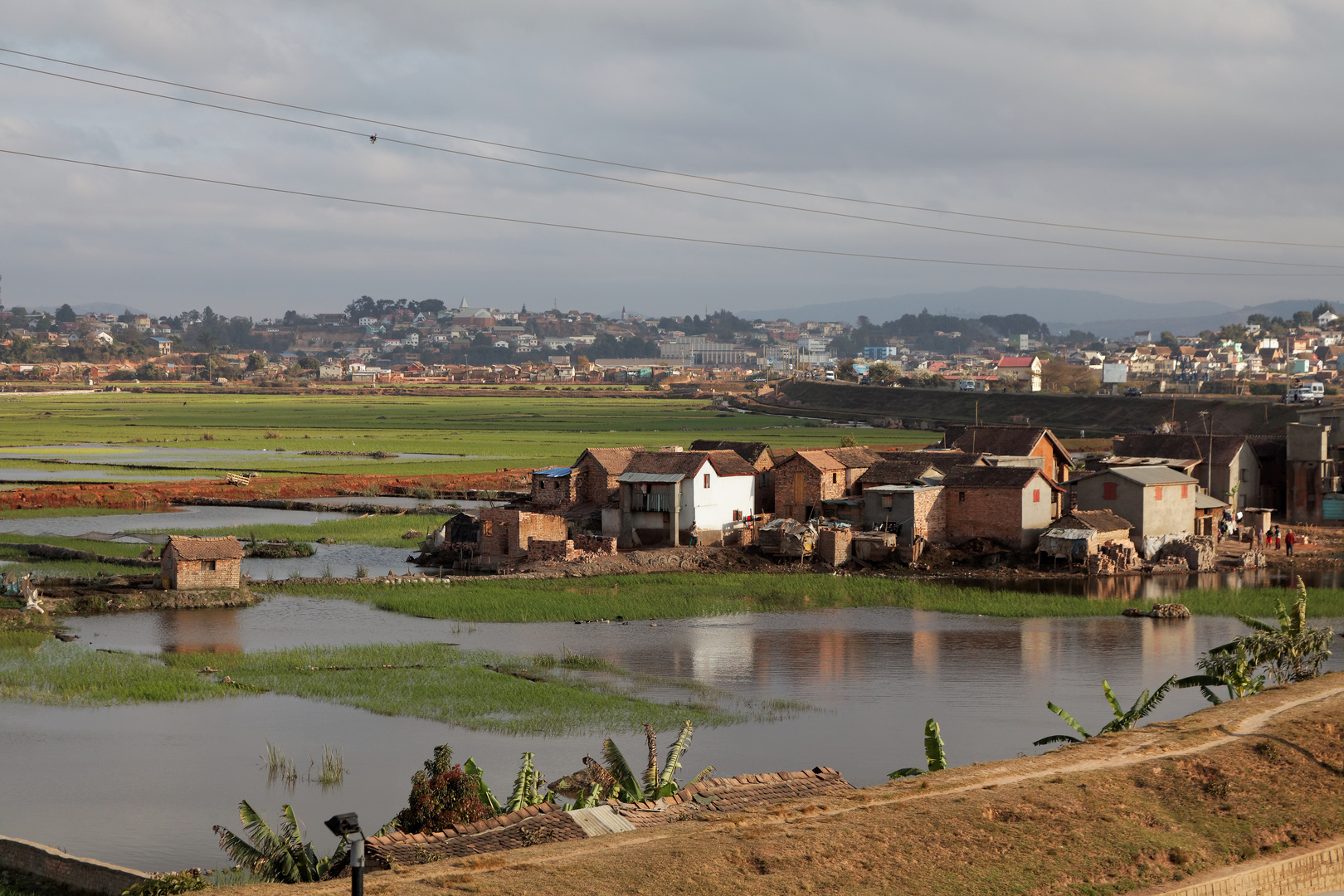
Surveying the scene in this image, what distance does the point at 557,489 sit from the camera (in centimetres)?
4228

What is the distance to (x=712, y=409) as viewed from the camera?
118m

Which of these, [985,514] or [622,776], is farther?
[985,514]

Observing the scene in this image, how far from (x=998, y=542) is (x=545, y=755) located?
74.2 ft

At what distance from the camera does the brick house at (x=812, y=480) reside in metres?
40.5

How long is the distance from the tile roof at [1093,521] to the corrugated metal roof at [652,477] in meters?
11.0

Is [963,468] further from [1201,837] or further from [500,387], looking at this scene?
[500,387]

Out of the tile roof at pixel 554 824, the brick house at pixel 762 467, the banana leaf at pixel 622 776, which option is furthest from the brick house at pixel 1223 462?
the tile roof at pixel 554 824

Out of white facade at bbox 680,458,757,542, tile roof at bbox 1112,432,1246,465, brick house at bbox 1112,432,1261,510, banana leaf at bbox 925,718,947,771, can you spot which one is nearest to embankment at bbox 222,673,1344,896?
banana leaf at bbox 925,718,947,771

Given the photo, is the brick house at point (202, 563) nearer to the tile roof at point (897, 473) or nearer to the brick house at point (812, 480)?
the brick house at point (812, 480)

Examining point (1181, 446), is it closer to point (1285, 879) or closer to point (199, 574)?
point (199, 574)

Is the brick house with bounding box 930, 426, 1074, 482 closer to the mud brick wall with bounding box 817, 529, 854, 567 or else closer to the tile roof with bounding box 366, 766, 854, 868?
the mud brick wall with bounding box 817, 529, 854, 567

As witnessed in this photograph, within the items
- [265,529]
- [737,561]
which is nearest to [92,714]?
[737,561]

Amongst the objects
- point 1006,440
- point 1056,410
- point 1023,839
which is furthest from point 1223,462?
point 1056,410

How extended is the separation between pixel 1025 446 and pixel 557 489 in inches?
658
